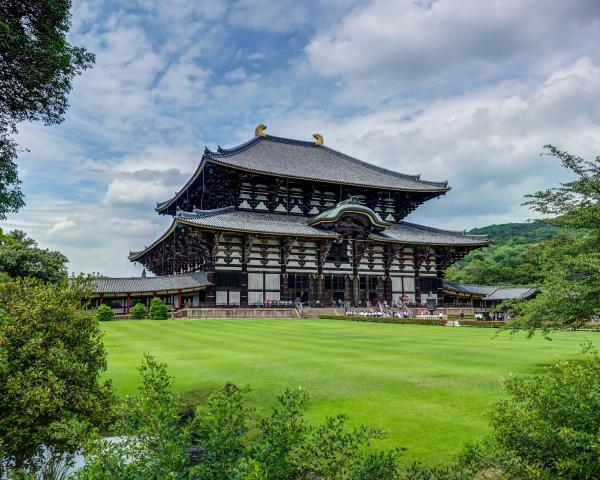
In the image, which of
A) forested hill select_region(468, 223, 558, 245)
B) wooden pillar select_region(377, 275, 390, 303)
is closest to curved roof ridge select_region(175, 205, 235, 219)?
wooden pillar select_region(377, 275, 390, 303)

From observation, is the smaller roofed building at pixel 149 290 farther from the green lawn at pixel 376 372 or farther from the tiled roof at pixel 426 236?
the green lawn at pixel 376 372

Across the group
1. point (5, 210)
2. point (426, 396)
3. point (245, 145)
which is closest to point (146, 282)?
point (245, 145)

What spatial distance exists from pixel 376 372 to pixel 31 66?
11944 mm

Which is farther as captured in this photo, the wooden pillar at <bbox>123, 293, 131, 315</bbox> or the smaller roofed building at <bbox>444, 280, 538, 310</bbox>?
the smaller roofed building at <bbox>444, 280, 538, 310</bbox>

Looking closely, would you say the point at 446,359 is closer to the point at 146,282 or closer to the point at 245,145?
the point at 146,282

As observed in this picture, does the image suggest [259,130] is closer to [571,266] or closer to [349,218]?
[349,218]

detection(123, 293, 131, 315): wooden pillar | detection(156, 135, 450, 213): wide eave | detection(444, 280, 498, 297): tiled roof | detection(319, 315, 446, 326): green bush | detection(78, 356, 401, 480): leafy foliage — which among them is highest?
detection(156, 135, 450, 213): wide eave

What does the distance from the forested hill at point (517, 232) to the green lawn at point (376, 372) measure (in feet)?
341

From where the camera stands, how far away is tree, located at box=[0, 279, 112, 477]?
5.71 m

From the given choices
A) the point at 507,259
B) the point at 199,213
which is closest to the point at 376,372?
the point at 199,213

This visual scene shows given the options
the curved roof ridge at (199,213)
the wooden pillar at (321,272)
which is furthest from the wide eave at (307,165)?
the wooden pillar at (321,272)

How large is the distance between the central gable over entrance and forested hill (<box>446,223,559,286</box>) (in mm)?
13787

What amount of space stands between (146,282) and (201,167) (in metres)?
12.1

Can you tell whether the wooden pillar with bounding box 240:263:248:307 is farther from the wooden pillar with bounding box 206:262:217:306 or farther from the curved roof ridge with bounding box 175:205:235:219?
the curved roof ridge with bounding box 175:205:235:219
